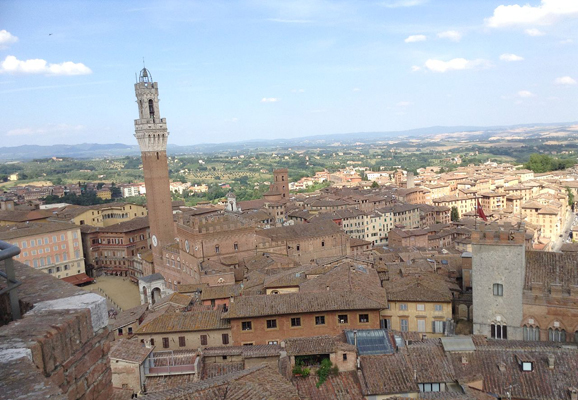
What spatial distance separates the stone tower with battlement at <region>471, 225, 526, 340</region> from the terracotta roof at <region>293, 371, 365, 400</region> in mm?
9614

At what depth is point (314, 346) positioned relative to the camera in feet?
54.0

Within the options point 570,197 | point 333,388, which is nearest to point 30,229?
point 333,388

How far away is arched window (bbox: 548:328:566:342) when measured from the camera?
816 inches

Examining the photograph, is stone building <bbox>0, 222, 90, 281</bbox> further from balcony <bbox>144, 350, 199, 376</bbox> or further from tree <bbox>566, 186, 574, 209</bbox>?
tree <bbox>566, 186, 574, 209</bbox>

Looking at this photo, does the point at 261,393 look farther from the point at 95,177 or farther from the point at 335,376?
the point at 95,177

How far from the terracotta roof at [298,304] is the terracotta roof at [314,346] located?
4533 mm

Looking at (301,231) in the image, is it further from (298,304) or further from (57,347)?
(57,347)

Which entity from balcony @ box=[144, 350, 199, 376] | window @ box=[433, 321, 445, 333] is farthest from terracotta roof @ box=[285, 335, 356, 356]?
window @ box=[433, 321, 445, 333]

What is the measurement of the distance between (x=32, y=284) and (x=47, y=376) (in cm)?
214

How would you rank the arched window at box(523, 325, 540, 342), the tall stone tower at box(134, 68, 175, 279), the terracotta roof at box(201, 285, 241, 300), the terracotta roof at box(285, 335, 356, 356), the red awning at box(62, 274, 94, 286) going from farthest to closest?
the red awning at box(62, 274, 94, 286) → the tall stone tower at box(134, 68, 175, 279) → the terracotta roof at box(201, 285, 241, 300) → the arched window at box(523, 325, 540, 342) → the terracotta roof at box(285, 335, 356, 356)

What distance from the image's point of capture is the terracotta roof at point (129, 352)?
17.9 metres

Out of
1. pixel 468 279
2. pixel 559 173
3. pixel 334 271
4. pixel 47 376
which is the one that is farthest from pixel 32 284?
pixel 559 173

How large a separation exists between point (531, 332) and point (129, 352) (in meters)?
17.1

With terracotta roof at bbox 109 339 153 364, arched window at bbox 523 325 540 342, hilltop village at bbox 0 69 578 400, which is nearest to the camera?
hilltop village at bbox 0 69 578 400
